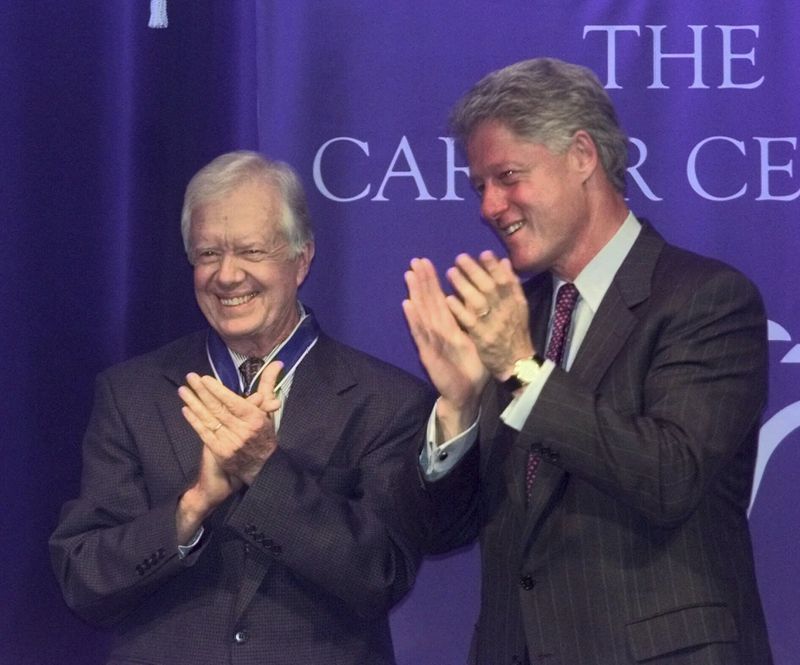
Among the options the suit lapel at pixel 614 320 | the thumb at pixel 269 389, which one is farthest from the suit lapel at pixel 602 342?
the thumb at pixel 269 389

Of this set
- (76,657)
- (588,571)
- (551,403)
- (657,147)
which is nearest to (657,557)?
(588,571)

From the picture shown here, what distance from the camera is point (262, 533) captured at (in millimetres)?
2533

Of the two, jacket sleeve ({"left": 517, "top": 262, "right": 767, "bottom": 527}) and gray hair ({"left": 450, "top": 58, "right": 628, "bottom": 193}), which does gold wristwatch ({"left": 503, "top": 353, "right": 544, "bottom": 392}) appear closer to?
jacket sleeve ({"left": 517, "top": 262, "right": 767, "bottom": 527})

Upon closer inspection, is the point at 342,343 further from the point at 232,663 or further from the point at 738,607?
the point at 738,607

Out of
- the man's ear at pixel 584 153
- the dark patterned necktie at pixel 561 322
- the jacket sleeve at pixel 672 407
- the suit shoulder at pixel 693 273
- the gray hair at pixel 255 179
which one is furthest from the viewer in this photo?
the gray hair at pixel 255 179

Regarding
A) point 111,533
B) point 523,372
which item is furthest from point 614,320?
point 111,533

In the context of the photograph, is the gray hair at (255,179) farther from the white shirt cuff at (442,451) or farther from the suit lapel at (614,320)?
the suit lapel at (614,320)

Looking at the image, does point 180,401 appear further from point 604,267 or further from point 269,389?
point 604,267

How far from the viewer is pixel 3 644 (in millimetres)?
3002

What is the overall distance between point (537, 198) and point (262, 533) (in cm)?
78

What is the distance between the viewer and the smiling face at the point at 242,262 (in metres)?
2.80

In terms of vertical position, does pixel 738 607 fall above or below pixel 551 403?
below

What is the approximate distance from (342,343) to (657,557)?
107cm

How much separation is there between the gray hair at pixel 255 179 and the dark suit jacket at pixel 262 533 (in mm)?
254
